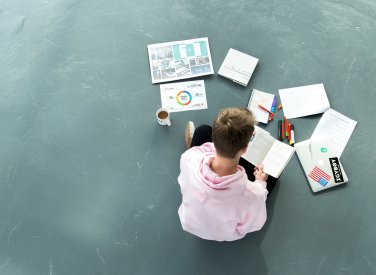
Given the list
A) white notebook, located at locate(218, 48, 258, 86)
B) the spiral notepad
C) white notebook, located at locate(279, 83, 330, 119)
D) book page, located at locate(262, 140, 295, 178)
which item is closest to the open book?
book page, located at locate(262, 140, 295, 178)

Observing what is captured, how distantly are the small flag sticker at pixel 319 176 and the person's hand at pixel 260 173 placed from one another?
0.98 ft

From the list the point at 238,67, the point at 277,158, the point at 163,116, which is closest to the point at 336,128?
the point at 277,158

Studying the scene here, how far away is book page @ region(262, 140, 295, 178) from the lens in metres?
1.86

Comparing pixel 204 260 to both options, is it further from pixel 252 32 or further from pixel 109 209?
pixel 252 32

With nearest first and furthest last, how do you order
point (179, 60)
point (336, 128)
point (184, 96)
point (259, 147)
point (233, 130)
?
point (233, 130)
point (259, 147)
point (336, 128)
point (184, 96)
point (179, 60)

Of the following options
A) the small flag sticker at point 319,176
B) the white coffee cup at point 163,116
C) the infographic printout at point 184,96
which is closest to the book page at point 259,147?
the small flag sticker at point 319,176

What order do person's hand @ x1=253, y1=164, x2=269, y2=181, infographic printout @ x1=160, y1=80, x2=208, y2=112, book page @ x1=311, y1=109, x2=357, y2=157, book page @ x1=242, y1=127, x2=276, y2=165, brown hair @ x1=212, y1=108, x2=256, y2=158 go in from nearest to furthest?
brown hair @ x1=212, y1=108, x2=256, y2=158, person's hand @ x1=253, y1=164, x2=269, y2=181, book page @ x1=242, y1=127, x2=276, y2=165, book page @ x1=311, y1=109, x2=357, y2=157, infographic printout @ x1=160, y1=80, x2=208, y2=112

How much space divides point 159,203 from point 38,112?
1.00 meters

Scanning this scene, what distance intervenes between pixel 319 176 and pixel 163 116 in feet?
3.19

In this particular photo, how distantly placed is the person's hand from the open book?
0.03 m

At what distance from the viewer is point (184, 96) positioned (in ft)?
7.13

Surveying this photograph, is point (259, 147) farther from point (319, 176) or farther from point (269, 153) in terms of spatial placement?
point (319, 176)

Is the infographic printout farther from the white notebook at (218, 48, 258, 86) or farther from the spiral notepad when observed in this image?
the spiral notepad

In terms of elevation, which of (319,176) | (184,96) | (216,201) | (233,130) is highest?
(233,130)
